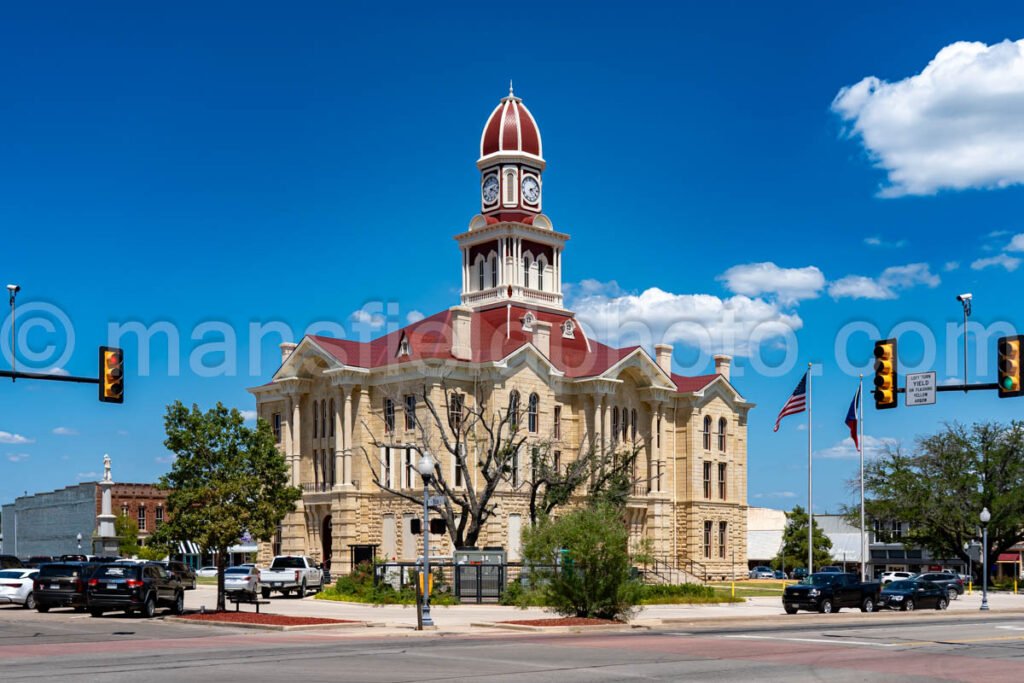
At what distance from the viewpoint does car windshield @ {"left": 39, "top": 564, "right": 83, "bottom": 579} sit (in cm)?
3866

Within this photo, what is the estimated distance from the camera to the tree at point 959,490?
254ft

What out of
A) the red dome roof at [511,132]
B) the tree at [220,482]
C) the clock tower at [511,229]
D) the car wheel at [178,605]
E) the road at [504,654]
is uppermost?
the red dome roof at [511,132]

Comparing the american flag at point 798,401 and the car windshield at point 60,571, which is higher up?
the american flag at point 798,401

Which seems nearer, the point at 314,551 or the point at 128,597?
the point at 128,597

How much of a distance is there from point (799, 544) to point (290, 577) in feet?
220

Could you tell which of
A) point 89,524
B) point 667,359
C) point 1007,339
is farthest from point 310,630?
point 89,524

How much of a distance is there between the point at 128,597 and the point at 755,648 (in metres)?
19.1

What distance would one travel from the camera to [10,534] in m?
132

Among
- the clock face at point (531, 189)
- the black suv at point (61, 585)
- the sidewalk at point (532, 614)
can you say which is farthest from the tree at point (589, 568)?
the clock face at point (531, 189)

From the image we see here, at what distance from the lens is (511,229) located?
78.2 meters

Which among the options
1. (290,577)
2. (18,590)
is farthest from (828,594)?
(18,590)

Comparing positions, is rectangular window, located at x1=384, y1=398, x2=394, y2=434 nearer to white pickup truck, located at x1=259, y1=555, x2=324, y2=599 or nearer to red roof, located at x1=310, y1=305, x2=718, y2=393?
red roof, located at x1=310, y1=305, x2=718, y2=393

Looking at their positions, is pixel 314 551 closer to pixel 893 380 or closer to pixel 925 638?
pixel 925 638

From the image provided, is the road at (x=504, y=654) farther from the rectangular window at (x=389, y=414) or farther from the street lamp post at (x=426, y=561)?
the rectangular window at (x=389, y=414)
